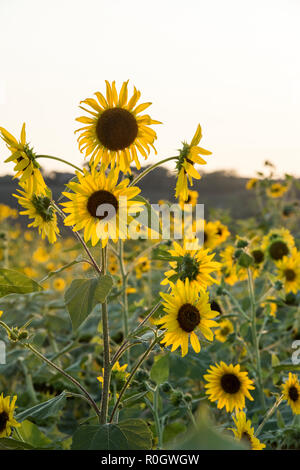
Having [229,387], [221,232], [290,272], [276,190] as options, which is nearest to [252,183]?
[276,190]

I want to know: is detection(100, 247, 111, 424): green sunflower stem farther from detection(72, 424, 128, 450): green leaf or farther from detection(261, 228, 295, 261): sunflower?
detection(261, 228, 295, 261): sunflower

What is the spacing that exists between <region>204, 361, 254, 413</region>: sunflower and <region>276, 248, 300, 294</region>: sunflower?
685 millimetres

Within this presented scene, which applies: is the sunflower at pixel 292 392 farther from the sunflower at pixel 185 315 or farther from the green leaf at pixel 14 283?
the green leaf at pixel 14 283

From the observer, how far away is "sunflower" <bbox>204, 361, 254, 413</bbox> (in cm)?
135

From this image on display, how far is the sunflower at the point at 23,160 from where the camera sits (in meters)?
0.92

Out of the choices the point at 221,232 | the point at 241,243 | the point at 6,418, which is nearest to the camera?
the point at 6,418

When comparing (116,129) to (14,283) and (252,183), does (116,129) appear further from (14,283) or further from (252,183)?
(252,183)

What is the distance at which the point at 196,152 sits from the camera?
1000mm

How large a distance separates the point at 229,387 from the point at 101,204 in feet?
2.62

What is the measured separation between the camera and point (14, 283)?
0.87 m

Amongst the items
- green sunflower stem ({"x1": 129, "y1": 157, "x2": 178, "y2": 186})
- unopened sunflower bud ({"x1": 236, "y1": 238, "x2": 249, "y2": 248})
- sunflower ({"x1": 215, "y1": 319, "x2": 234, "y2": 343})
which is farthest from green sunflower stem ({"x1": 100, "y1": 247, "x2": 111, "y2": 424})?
sunflower ({"x1": 215, "y1": 319, "x2": 234, "y2": 343})

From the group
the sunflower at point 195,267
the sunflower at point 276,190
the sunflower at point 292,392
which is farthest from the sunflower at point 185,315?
the sunflower at point 276,190

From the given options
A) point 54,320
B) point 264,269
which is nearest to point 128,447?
point 264,269
